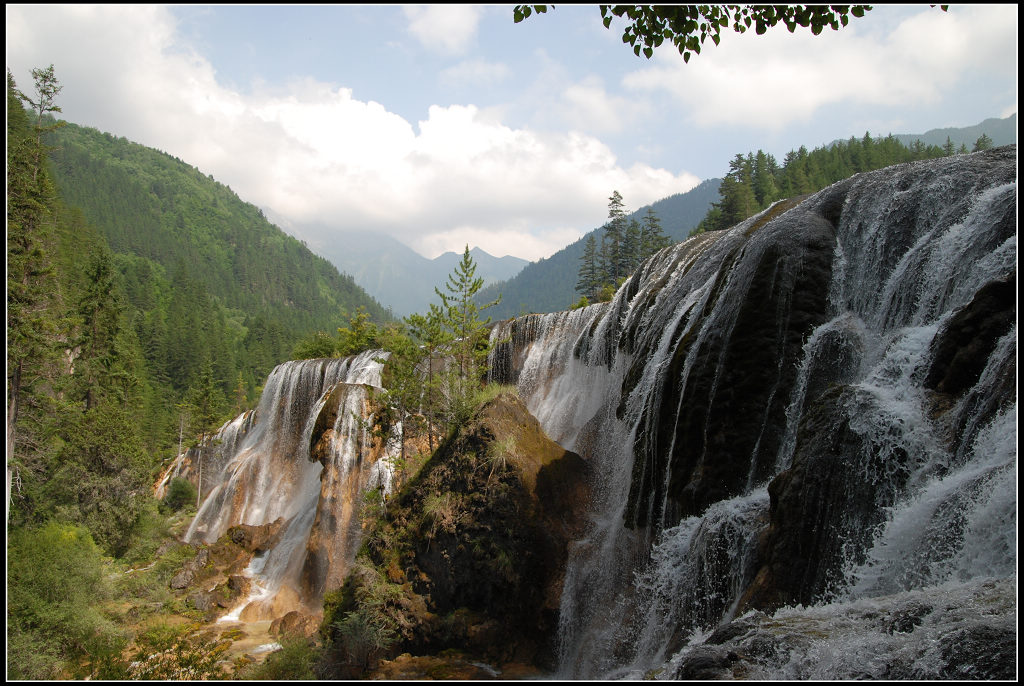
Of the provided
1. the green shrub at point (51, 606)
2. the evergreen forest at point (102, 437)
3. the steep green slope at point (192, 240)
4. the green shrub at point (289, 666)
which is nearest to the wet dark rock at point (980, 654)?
the evergreen forest at point (102, 437)

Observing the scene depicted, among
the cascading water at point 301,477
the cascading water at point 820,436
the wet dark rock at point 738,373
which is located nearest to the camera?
the cascading water at point 820,436

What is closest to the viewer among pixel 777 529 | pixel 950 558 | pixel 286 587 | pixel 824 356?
pixel 950 558

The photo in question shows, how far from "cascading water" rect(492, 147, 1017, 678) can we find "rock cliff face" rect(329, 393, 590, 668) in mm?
909

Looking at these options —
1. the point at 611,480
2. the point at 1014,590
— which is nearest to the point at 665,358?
the point at 611,480

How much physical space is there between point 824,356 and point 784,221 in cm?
437

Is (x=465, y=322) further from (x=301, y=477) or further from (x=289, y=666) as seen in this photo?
(x=301, y=477)

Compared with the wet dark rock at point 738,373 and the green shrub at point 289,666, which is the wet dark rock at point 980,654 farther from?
the green shrub at point 289,666

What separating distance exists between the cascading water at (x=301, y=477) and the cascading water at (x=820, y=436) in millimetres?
11301

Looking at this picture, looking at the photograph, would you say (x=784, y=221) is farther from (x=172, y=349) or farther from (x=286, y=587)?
(x=172, y=349)

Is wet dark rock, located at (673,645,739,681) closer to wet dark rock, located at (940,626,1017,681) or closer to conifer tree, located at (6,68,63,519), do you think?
wet dark rock, located at (940,626,1017,681)

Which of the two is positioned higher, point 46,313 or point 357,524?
point 46,313

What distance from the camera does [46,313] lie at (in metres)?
19.4

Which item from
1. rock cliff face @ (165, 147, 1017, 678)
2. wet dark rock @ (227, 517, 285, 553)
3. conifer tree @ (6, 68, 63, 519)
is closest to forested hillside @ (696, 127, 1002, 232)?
rock cliff face @ (165, 147, 1017, 678)

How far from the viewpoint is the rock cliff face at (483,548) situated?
13852 millimetres
